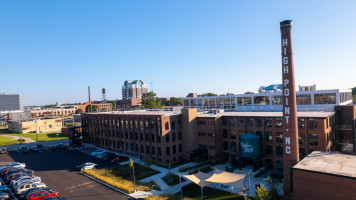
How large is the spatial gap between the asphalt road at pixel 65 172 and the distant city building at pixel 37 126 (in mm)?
40018

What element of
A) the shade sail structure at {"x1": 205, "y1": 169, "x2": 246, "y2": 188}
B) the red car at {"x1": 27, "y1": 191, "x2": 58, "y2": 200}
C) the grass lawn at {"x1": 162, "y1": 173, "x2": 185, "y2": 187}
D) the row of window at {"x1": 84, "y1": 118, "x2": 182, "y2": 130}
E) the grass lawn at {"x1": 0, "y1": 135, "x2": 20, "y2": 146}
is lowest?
the grass lawn at {"x1": 162, "y1": 173, "x2": 185, "y2": 187}

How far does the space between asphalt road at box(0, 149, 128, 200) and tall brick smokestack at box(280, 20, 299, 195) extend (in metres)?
25.4

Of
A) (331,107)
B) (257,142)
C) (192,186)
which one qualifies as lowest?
(192,186)

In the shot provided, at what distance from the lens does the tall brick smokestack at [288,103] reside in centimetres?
3360

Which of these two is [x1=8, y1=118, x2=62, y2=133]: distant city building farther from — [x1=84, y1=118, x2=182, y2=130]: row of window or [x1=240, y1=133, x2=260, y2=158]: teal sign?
[x1=240, y1=133, x2=260, y2=158]: teal sign

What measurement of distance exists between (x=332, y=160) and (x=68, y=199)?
36793 millimetres

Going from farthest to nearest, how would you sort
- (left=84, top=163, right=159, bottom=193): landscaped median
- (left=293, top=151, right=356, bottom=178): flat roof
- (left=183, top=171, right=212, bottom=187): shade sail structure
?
(left=84, top=163, right=159, bottom=193): landscaped median → (left=183, top=171, right=212, bottom=187): shade sail structure → (left=293, top=151, right=356, bottom=178): flat roof

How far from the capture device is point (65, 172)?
46.1 meters

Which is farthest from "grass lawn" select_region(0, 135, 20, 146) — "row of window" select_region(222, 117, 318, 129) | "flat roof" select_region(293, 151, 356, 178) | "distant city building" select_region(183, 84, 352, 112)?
"flat roof" select_region(293, 151, 356, 178)

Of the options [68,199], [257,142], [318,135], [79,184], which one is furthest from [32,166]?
[318,135]

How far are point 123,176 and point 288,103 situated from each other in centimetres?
3192

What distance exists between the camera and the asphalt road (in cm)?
3481

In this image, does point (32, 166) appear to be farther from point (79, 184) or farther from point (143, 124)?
point (143, 124)

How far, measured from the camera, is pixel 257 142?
1747 inches
